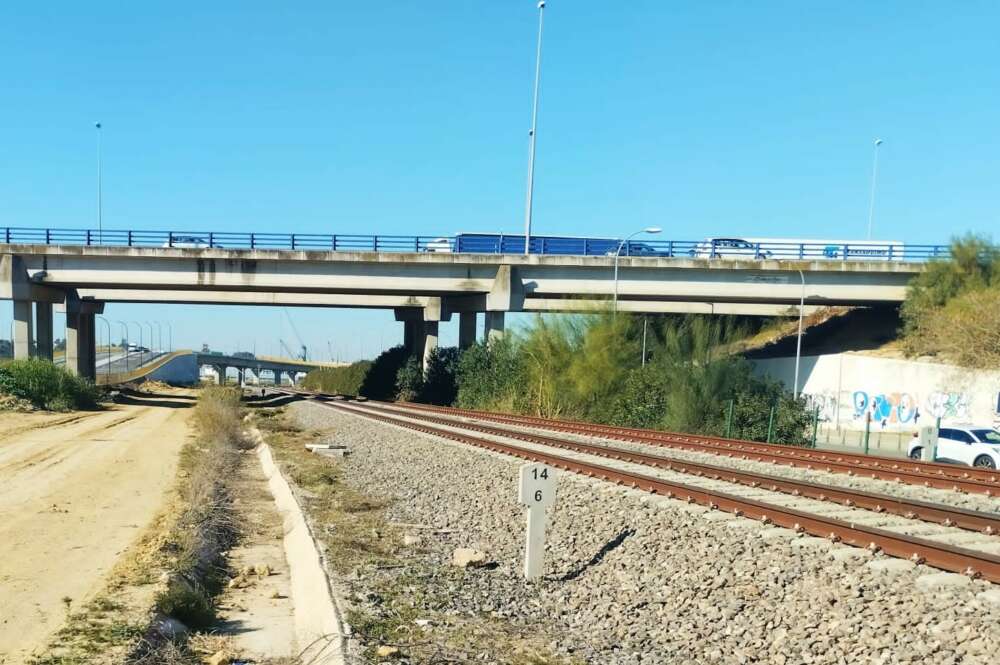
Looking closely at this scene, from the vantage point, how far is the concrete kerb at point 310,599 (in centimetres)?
685

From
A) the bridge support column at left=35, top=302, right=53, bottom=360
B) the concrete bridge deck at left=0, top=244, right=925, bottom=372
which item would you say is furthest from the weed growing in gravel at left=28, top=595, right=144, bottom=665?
the bridge support column at left=35, top=302, right=53, bottom=360

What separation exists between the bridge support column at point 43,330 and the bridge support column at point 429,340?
23.3m

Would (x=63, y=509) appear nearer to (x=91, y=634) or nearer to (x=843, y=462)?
(x=91, y=634)

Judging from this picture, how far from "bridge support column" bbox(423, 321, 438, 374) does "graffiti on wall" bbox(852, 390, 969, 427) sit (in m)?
27.2

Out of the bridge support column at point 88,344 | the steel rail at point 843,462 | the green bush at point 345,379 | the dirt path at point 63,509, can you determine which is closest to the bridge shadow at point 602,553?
the dirt path at point 63,509

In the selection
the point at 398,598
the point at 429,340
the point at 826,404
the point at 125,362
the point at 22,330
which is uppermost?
the point at 398,598

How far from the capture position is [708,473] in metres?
15.8

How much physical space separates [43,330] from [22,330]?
425 cm

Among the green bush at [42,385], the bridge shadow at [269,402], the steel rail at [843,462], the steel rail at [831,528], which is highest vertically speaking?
the steel rail at [831,528]

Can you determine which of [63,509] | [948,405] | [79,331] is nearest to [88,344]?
[79,331]

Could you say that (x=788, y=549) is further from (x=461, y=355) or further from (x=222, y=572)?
(x=461, y=355)

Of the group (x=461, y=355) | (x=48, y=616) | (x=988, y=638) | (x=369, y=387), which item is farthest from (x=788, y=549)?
(x=369, y=387)

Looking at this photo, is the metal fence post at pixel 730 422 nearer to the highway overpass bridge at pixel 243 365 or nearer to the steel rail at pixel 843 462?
the steel rail at pixel 843 462

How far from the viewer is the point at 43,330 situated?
170ft
